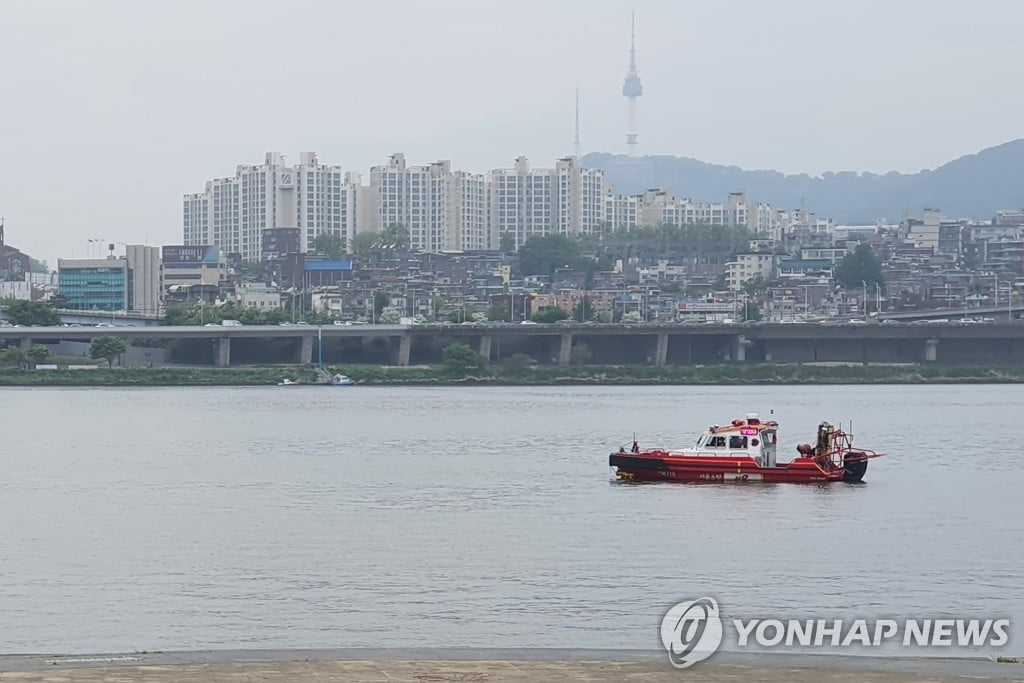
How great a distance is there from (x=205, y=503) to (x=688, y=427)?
88.6 ft

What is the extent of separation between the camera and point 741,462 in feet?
129

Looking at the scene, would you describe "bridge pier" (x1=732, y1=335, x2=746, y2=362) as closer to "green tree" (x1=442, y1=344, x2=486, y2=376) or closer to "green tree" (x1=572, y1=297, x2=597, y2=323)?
"green tree" (x1=442, y1=344, x2=486, y2=376)

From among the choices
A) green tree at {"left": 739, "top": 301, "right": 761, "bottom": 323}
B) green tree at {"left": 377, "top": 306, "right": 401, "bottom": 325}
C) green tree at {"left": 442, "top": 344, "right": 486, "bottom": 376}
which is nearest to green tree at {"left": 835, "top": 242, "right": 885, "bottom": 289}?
green tree at {"left": 739, "top": 301, "right": 761, "bottom": 323}

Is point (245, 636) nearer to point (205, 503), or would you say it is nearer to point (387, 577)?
point (387, 577)

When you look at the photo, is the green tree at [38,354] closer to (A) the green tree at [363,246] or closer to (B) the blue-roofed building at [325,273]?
(B) the blue-roofed building at [325,273]

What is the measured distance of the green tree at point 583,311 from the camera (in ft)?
468

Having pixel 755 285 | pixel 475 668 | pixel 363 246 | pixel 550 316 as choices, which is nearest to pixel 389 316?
pixel 550 316

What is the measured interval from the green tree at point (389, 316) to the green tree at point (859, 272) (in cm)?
5043

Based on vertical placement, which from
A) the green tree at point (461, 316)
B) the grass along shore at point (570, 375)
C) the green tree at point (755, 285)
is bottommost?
the grass along shore at point (570, 375)

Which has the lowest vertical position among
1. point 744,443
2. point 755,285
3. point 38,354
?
point 38,354

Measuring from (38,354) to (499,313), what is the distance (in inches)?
1835
